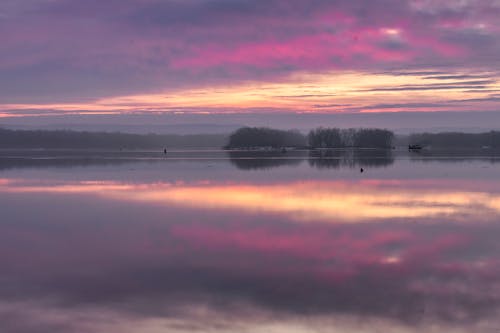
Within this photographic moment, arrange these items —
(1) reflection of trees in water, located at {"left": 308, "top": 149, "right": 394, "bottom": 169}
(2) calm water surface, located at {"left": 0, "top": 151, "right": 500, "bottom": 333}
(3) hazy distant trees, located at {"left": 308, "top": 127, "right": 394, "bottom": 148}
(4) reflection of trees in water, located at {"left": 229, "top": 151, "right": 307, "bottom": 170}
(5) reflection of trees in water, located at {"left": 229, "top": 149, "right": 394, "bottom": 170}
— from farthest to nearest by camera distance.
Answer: (3) hazy distant trees, located at {"left": 308, "top": 127, "right": 394, "bottom": 148}, (1) reflection of trees in water, located at {"left": 308, "top": 149, "right": 394, "bottom": 169}, (5) reflection of trees in water, located at {"left": 229, "top": 149, "right": 394, "bottom": 170}, (4) reflection of trees in water, located at {"left": 229, "top": 151, "right": 307, "bottom": 170}, (2) calm water surface, located at {"left": 0, "top": 151, "right": 500, "bottom": 333}

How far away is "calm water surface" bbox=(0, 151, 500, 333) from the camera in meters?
9.59

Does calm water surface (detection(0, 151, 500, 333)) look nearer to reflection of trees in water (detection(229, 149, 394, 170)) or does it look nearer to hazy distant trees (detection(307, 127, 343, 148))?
reflection of trees in water (detection(229, 149, 394, 170))

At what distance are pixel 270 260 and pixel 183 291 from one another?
3102mm

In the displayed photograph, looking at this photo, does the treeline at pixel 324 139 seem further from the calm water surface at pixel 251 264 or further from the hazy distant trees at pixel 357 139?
the calm water surface at pixel 251 264

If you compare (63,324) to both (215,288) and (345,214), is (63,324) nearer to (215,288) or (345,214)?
(215,288)

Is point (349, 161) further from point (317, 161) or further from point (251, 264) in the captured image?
point (251, 264)

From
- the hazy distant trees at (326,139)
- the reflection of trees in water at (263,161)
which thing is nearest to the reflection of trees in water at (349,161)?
the reflection of trees in water at (263,161)

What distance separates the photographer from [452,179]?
35.5 meters

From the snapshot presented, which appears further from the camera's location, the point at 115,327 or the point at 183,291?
the point at 183,291

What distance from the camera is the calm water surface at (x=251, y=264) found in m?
9.59

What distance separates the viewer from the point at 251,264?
1323cm

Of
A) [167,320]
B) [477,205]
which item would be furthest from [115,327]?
[477,205]

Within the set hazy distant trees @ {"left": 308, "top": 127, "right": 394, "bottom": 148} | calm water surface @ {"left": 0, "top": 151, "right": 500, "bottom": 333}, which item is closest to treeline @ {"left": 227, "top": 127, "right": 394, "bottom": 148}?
hazy distant trees @ {"left": 308, "top": 127, "right": 394, "bottom": 148}

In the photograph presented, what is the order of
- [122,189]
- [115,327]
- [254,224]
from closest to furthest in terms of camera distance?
[115,327] < [254,224] < [122,189]
